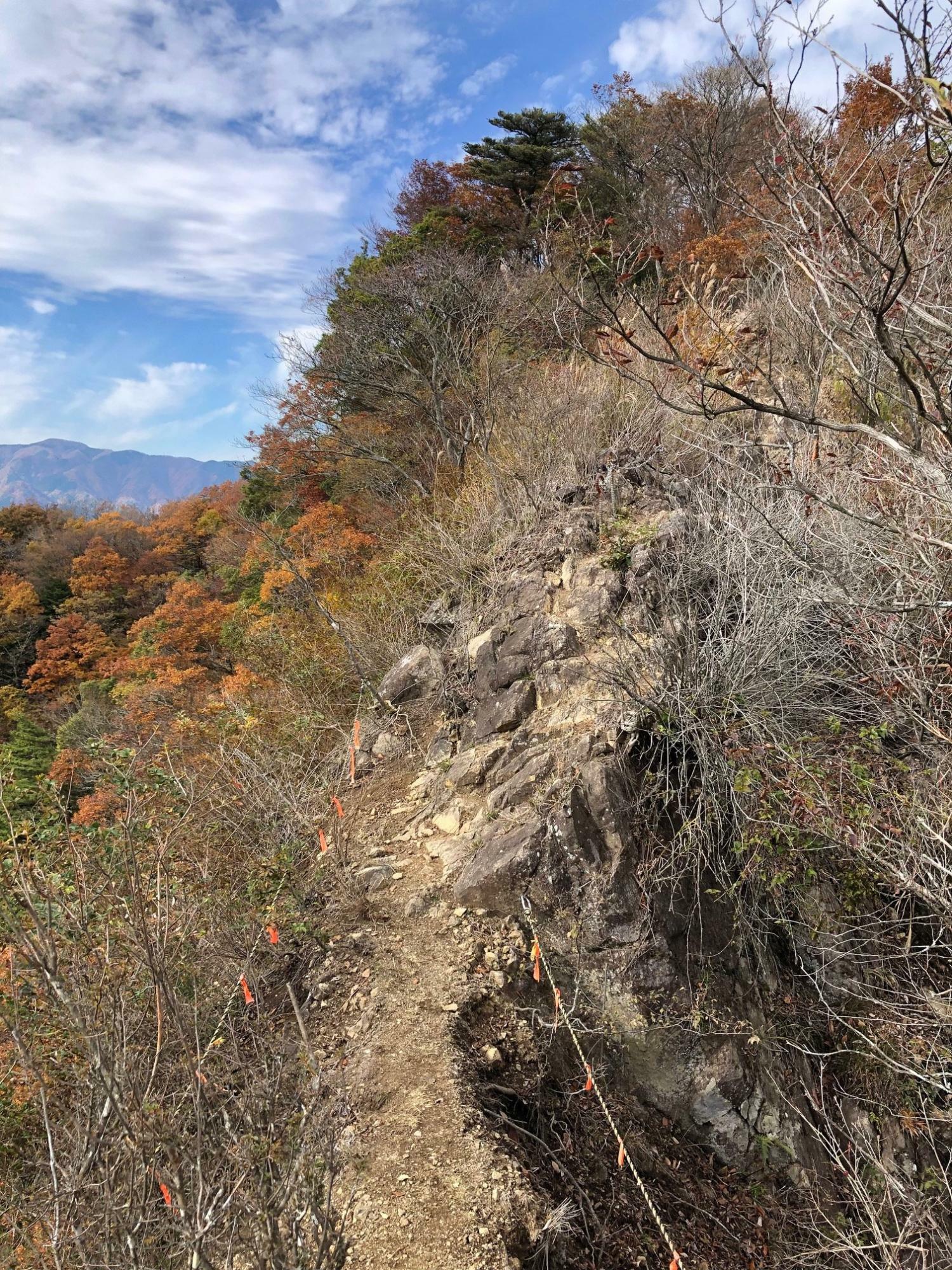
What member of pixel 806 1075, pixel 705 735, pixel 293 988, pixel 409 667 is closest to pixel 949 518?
pixel 705 735

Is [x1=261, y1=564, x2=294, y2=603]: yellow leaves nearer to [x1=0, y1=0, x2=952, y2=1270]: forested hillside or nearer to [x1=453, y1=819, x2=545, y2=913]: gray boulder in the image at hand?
[x1=0, y1=0, x2=952, y2=1270]: forested hillside

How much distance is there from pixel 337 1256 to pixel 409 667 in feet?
14.8

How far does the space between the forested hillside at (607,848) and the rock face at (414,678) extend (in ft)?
0.11

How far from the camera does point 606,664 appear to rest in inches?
171

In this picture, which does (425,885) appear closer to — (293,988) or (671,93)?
(293,988)

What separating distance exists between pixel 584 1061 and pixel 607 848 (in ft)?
3.34

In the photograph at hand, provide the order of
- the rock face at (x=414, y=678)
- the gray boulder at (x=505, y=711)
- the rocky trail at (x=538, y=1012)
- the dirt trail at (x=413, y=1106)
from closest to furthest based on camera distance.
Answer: the dirt trail at (x=413, y=1106), the rocky trail at (x=538, y=1012), the gray boulder at (x=505, y=711), the rock face at (x=414, y=678)

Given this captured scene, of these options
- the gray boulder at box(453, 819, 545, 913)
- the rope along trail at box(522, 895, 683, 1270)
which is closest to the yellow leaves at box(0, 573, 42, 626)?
the gray boulder at box(453, 819, 545, 913)

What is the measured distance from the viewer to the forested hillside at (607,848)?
179 centimetres

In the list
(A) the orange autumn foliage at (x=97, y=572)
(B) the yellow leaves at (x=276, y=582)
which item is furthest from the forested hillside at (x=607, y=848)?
(A) the orange autumn foliage at (x=97, y=572)

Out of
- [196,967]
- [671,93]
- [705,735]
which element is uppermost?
[671,93]

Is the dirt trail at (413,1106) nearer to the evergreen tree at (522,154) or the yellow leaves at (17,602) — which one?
the evergreen tree at (522,154)

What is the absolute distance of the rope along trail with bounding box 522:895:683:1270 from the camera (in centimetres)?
273

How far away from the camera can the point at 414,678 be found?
5844 mm
